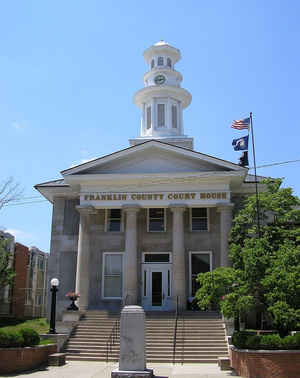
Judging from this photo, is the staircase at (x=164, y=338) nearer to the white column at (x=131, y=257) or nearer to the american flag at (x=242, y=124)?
the white column at (x=131, y=257)

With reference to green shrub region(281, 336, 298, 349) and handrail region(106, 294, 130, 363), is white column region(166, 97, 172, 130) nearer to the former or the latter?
handrail region(106, 294, 130, 363)

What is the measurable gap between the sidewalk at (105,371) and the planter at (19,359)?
37 cm

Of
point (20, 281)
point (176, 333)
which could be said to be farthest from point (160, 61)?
point (20, 281)

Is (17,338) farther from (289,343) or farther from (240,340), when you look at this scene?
(289,343)

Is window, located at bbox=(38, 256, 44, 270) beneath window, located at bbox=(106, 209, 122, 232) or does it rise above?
beneath

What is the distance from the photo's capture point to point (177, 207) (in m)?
26.8

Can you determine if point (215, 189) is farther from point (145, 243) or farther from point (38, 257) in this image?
point (38, 257)

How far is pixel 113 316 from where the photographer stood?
961 inches

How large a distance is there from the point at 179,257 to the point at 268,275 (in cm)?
934

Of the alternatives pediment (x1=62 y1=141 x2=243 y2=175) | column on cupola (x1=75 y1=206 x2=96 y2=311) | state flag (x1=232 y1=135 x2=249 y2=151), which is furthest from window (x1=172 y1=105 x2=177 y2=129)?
column on cupola (x1=75 y1=206 x2=96 y2=311)

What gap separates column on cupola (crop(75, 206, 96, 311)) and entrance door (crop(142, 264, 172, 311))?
3517 mm

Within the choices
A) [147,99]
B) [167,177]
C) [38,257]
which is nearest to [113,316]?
[167,177]

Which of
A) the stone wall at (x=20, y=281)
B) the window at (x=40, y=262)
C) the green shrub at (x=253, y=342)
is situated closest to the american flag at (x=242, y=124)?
the green shrub at (x=253, y=342)

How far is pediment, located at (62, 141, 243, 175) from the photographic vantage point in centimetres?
2761
